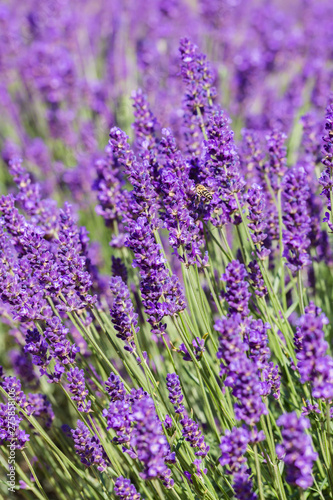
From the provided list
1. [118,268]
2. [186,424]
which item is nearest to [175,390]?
[186,424]

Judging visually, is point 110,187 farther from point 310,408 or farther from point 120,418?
point 310,408

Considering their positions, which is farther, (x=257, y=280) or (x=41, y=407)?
(x=41, y=407)

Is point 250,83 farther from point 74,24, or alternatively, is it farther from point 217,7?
point 74,24

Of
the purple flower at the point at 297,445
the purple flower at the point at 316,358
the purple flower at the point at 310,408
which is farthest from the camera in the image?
the purple flower at the point at 310,408

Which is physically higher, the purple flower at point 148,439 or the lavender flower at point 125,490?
the purple flower at point 148,439

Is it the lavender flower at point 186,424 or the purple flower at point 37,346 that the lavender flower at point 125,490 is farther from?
the purple flower at point 37,346

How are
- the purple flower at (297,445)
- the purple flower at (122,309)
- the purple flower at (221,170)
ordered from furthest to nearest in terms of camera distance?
1. the purple flower at (221,170)
2. the purple flower at (122,309)
3. the purple flower at (297,445)

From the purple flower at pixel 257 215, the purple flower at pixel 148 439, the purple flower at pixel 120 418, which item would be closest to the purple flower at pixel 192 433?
the purple flower at pixel 120 418

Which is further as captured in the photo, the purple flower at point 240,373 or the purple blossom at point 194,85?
the purple blossom at point 194,85
